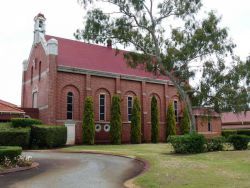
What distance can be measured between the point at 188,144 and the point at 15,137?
43.7 ft

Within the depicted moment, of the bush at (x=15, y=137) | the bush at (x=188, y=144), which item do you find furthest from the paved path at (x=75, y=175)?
the bush at (x=15, y=137)

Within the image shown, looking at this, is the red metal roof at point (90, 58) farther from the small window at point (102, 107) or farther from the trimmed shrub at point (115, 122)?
the trimmed shrub at point (115, 122)

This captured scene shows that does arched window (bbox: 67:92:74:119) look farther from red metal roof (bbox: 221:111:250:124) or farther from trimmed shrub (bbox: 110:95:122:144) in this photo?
red metal roof (bbox: 221:111:250:124)

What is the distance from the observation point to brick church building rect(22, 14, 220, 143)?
34.0 m

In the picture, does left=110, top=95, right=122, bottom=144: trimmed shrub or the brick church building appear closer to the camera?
the brick church building

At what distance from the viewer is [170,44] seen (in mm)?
25344

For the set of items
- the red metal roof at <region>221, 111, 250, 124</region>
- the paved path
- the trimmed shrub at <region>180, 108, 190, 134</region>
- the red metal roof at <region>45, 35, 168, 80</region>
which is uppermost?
the red metal roof at <region>45, 35, 168, 80</region>

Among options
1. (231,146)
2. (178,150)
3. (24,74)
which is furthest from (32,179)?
(24,74)

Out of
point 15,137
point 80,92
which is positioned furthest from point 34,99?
point 15,137

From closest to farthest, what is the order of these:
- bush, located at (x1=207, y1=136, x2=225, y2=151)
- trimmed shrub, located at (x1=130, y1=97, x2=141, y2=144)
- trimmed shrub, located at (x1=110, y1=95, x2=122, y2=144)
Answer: bush, located at (x1=207, y1=136, x2=225, y2=151) < trimmed shrub, located at (x1=110, y1=95, x2=122, y2=144) < trimmed shrub, located at (x1=130, y1=97, x2=141, y2=144)

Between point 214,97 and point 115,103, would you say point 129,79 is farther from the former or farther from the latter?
point 214,97

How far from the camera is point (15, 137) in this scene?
25656 mm

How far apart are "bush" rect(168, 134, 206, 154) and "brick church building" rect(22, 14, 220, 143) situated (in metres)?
15.5

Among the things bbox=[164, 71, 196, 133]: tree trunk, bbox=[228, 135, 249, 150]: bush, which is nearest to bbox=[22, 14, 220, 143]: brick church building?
bbox=[164, 71, 196, 133]: tree trunk
